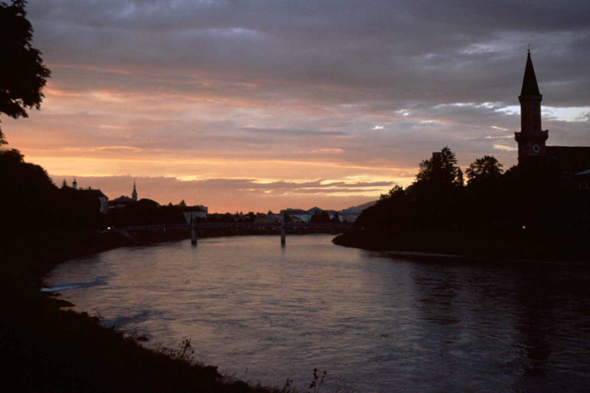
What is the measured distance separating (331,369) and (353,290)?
78.6 ft

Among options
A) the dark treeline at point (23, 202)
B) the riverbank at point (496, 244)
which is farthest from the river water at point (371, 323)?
the riverbank at point (496, 244)

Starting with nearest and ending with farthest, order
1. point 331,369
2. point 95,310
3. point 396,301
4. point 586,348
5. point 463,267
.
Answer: point 331,369 < point 586,348 < point 95,310 < point 396,301 < point 463,267

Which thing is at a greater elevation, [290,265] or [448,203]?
[448,203]

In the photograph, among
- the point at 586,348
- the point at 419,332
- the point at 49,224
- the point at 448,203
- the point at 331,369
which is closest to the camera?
the point at 331,369

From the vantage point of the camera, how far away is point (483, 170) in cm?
9069

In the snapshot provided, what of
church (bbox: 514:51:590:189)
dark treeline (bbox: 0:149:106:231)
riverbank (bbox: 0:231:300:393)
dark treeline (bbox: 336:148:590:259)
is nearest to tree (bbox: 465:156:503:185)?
dark treeline (bbox: 336:148:590:259)

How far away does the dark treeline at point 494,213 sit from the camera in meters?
71.6

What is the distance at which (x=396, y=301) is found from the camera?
37.7m

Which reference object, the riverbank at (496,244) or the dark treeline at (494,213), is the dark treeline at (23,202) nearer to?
the riverbank at (496,244)

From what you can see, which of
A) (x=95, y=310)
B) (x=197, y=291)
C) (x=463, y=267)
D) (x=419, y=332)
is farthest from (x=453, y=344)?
(x=463, y=267)

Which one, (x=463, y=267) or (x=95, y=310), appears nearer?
(x=95, y=310)

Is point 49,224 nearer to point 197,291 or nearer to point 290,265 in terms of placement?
point 290,265

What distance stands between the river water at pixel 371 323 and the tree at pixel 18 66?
10724 mm

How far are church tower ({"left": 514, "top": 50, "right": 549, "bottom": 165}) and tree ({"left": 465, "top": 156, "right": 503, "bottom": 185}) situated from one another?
28150 mm
